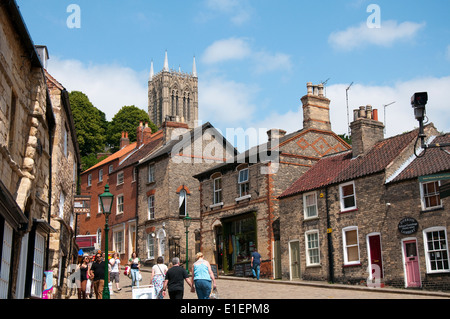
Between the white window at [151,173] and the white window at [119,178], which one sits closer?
the white window at [151,173]

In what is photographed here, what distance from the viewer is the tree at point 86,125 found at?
67.0m

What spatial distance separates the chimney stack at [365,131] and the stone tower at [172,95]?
10741cm

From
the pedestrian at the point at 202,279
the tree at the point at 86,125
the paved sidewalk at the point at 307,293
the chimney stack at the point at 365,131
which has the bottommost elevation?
the paved sidewalk at the point at 307,293

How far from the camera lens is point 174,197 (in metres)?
39.0

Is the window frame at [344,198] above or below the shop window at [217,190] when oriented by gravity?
below

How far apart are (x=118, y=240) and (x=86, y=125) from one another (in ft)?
91.4

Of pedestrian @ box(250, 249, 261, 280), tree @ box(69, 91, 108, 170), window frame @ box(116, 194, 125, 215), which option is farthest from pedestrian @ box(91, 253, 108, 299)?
tree @ box(69, 91, 108, 170)

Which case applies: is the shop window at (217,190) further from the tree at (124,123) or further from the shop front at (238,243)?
the tree at (124,123)

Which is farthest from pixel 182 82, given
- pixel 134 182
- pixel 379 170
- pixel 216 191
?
pixel 379 170

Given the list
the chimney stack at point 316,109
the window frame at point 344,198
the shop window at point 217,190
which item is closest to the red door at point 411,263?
the window frame at point 344,198

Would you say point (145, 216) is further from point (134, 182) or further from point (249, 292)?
point (249, 292)

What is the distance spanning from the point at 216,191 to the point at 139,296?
21.3 m

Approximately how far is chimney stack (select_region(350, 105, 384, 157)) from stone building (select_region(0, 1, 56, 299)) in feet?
56.9

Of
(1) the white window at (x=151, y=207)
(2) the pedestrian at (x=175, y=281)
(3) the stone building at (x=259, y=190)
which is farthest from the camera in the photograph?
(1) the white window at (x=151, y=207)
